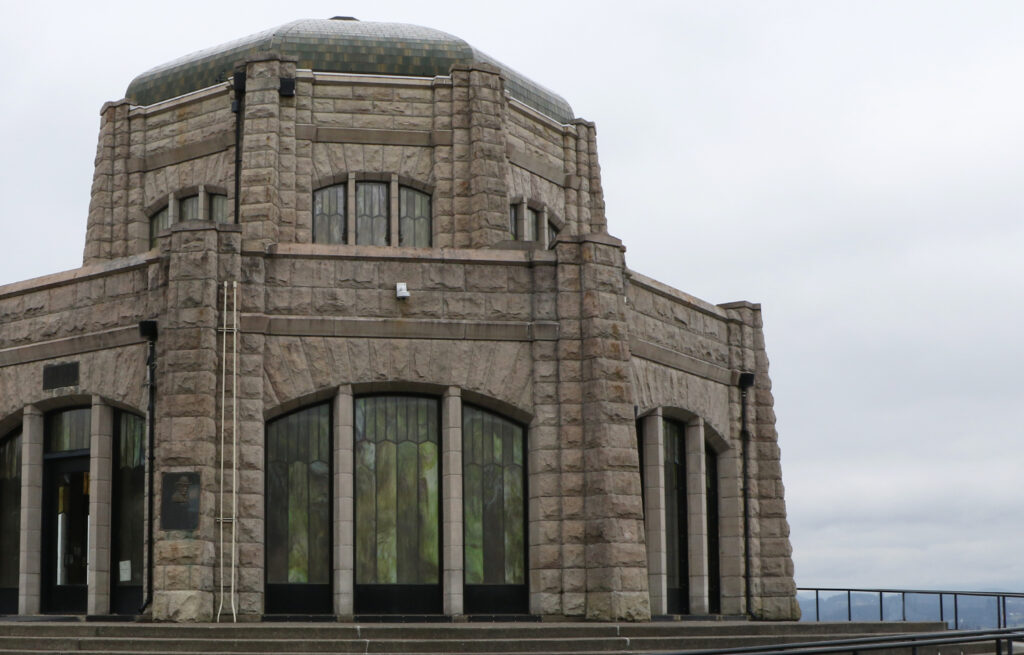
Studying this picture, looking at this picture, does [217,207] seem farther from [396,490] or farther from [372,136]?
[396,490]

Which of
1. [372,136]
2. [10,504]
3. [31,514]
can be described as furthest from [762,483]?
[10,504]

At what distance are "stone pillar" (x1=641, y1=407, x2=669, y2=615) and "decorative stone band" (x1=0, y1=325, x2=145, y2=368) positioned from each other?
804 cm

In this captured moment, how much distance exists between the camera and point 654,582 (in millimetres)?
22203

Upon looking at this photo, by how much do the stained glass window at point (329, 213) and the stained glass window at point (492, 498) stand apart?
6.32 m

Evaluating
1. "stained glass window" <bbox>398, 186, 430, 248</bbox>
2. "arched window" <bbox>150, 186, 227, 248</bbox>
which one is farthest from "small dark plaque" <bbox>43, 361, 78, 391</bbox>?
"stained glass window" <bbox>398, 186, 430, 248</bbox>

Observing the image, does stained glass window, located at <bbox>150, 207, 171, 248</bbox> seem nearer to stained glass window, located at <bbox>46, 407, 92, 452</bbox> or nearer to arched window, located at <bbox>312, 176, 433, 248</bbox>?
arched window, located at <bbox>312, 176, 433, 248</bbox>

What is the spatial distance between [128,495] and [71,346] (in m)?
2.46

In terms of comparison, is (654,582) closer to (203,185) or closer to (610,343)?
(610,343)

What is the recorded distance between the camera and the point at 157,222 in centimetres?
2778

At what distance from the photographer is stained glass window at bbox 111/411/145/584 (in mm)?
21406

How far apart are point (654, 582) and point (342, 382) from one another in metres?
5.93

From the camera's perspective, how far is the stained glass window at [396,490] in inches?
806

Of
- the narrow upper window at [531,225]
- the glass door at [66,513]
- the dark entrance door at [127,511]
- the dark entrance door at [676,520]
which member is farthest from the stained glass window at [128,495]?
the narrow upper window at [531,225]

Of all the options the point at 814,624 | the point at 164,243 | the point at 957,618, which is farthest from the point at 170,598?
the point at 957,618
